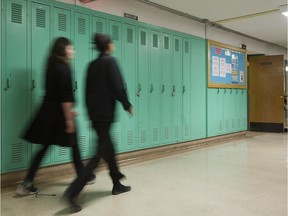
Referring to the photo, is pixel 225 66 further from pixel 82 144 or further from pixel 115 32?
pixel 82 144

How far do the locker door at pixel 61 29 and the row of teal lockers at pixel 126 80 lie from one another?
0.04 feet

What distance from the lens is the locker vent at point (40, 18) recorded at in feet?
10.8

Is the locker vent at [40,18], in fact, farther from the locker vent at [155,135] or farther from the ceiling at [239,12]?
the locker vent at [155,135]

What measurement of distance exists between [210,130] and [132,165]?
2594 millimetres

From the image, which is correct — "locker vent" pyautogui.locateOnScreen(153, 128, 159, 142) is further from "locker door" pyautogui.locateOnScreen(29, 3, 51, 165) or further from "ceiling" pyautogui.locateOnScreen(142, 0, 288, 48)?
"ceiling" pyautogui.locateOnScreen(142, 0, 288, 48)

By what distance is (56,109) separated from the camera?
2648 millimetres

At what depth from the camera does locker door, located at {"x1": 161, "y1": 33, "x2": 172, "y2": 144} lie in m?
4.99

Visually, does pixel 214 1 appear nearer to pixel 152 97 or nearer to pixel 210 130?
pixel 152 97

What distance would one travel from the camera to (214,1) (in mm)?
4770

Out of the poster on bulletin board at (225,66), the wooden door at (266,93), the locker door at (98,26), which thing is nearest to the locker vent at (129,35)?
the locker door at (98,26)

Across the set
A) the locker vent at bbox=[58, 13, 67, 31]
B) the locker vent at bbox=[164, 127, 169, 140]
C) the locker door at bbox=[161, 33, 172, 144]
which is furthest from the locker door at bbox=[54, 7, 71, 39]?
the locker vent at bbox=[164, 127, 169, 140]

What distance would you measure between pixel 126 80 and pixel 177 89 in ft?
4.36

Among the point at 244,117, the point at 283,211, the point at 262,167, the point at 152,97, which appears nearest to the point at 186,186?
the point at 283,211

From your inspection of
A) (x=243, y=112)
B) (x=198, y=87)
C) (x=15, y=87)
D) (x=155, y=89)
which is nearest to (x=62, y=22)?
(x=15, y=87)
